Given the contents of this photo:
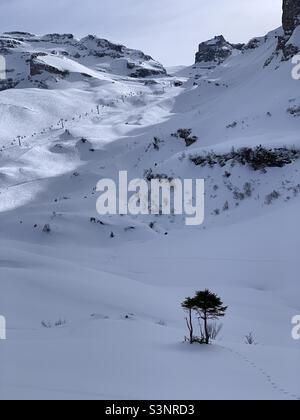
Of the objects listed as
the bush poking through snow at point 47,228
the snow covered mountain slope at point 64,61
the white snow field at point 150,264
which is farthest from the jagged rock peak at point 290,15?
the snow covered mountain slope at point 64,61

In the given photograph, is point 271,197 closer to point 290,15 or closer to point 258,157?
point 258,157

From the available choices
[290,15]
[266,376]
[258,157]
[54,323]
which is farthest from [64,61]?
[266,376]

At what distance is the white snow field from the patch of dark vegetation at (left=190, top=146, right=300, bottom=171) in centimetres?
31

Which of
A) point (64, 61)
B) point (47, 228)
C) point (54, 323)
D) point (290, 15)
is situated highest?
point (64, 61)

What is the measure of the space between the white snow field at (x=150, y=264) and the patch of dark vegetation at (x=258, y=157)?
12.3 inches

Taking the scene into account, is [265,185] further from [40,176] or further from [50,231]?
[40,176]

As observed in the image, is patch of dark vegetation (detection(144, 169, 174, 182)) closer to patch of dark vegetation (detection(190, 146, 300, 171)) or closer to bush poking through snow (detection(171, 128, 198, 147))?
patch of dark vegetation (detection(190, 146, 300, 171))

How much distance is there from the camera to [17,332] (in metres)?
7.21

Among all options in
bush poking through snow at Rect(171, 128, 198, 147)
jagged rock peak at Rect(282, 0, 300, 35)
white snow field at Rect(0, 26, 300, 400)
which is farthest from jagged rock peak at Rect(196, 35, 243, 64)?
bush poking through snow at Rect(171, 128, 198, 147)

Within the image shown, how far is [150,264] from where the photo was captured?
51.2ft

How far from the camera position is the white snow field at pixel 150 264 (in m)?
5.21

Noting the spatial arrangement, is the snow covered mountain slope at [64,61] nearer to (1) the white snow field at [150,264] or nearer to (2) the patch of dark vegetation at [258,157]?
(1) the white snow field at [150,264]

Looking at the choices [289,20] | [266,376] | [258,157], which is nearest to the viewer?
[266,376]

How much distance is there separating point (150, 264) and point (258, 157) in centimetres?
1215
